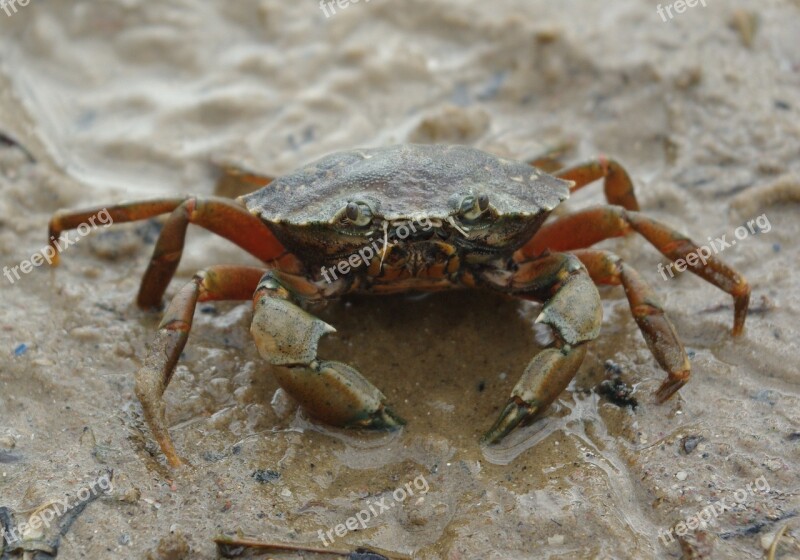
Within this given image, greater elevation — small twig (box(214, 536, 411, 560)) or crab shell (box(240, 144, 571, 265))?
crab shell (box(240, 144, 571, 265))

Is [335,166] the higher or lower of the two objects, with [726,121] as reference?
higher

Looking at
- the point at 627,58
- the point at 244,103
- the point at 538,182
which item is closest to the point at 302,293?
the point at 538,182

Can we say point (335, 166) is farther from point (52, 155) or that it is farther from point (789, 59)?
point (789, 59)

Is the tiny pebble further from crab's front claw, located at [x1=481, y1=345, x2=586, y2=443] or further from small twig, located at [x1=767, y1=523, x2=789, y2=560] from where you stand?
small twig, located at [x1=767, y1=523, x2=789, y2=560]
